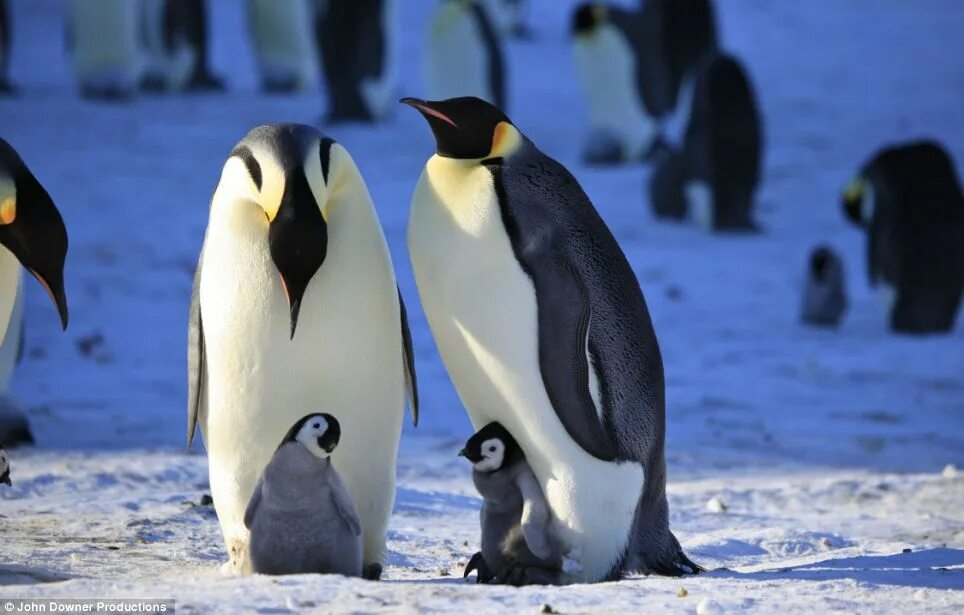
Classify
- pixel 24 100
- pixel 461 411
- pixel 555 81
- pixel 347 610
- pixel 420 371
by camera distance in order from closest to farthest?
pixel 347 610 < pixel 461 411 < pixel 420 371 < pixel 24 100 < pixel 555 81

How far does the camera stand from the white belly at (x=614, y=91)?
48.8ft

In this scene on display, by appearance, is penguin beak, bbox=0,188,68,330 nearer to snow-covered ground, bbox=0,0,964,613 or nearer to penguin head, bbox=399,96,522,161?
snow-covered ground, bbox=0,0,964,613

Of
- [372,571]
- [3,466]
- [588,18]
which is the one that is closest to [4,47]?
[588,18]

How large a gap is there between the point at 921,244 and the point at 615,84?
5.06m

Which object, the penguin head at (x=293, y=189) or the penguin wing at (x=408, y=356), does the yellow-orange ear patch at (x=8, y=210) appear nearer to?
the penguin head at (x=293, y=189)

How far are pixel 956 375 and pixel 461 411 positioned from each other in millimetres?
2831

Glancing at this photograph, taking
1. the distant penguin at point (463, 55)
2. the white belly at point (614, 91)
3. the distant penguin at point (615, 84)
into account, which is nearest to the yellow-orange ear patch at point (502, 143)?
the distant penguin at point (615, 84)

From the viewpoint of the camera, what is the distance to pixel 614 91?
1500 centimetres

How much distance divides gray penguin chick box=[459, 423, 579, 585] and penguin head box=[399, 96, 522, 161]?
28.0 inches

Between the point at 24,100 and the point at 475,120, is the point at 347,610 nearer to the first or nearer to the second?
the point at 475,120

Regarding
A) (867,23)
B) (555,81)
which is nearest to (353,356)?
(555,81)

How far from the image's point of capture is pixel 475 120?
14.8ft

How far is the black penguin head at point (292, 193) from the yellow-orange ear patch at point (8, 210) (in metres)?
0.71

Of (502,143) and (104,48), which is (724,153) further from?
(502,143)
